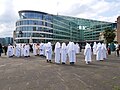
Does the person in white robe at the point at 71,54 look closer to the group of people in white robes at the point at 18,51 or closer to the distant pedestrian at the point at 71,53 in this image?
the distant pedestrian at the point at 71,53

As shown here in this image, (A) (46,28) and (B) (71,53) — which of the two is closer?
(B) (71,53)

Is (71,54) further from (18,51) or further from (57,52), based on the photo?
(18,51)

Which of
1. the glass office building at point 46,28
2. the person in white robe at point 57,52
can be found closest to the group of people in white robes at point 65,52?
the person in white robe at point 57,52

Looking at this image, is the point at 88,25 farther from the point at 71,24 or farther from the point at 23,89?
the point at 23,89

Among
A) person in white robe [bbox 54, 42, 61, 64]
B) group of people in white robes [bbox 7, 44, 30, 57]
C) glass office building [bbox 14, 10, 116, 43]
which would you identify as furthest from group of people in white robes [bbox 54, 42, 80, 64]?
glass office building [bbox 14, 10, 116, 43]

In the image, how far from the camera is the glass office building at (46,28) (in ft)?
330

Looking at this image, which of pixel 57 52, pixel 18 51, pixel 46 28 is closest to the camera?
pixel 57 52

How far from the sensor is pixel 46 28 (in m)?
108

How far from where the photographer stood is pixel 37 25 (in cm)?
10175

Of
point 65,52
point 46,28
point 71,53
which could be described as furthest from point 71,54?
point 46,28

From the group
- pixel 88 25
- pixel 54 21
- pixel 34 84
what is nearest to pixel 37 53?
pixel 34 84

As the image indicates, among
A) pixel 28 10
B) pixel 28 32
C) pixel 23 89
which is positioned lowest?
pixel 23 89

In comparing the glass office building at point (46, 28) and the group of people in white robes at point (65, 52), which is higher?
the glass office building at point (46, 28)

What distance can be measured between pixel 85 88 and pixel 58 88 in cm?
106
